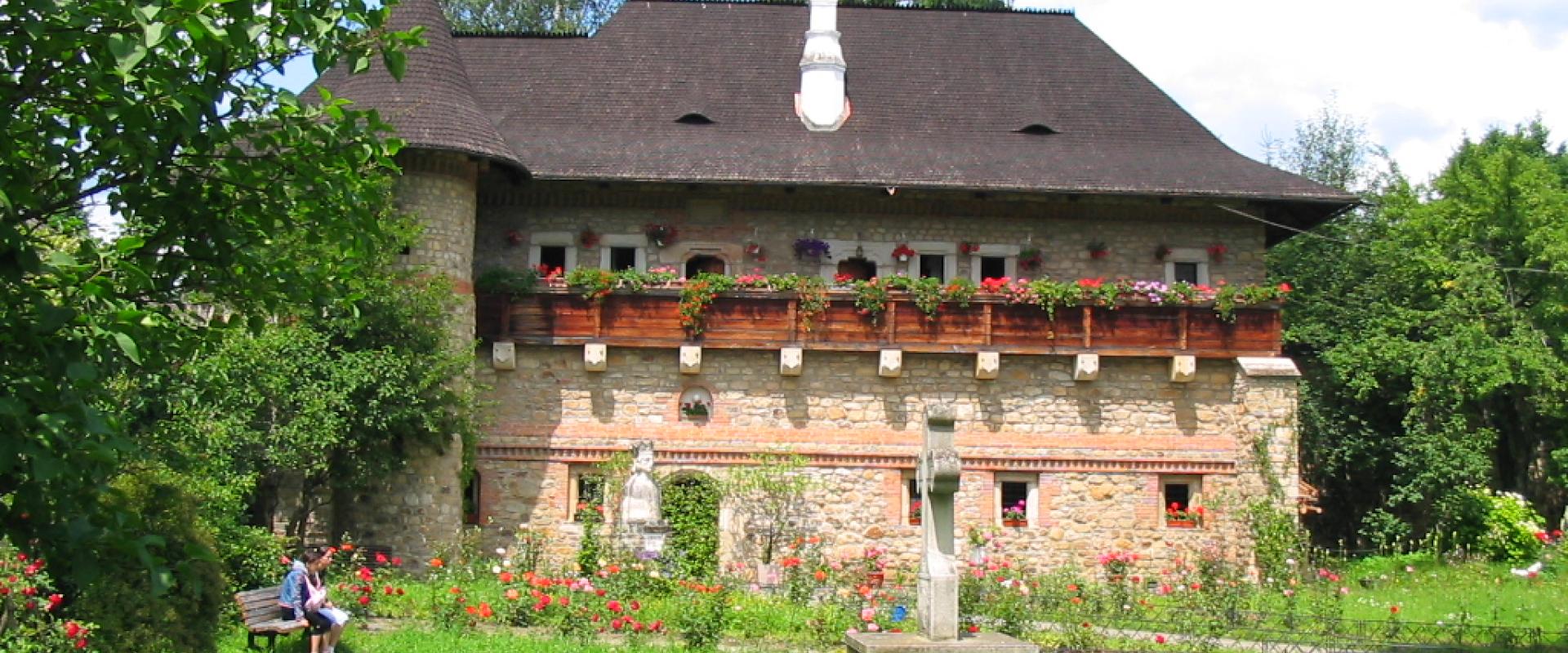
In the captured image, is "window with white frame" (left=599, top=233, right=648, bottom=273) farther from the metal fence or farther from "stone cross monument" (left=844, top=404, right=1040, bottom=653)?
"stone cross monument" (left=844, top=404, right=1040, bottom=653)

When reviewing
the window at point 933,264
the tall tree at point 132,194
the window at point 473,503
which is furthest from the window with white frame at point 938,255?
the tall tree at point 132,194

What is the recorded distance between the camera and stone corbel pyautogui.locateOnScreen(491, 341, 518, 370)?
20.4m

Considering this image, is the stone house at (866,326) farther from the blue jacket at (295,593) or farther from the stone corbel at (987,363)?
the blue jacket at (295,593)

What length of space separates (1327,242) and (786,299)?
1177 cm

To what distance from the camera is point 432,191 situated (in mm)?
19391

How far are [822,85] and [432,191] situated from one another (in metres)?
6.34

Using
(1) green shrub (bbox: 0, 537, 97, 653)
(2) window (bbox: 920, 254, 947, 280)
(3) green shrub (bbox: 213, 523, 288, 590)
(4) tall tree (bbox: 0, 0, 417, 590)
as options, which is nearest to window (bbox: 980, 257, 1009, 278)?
(2) window (bbox: 920, 254, 947, 280)

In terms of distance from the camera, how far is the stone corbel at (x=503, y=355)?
20.4m

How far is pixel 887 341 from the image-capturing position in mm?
20688

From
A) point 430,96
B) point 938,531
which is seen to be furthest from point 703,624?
point 430,96

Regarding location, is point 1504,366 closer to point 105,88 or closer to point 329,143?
point 329,143

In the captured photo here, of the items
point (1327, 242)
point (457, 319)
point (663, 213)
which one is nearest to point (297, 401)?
point (457, 319)

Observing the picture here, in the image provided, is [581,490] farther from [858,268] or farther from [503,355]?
[858,268]

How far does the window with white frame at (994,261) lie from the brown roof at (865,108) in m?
1.23
